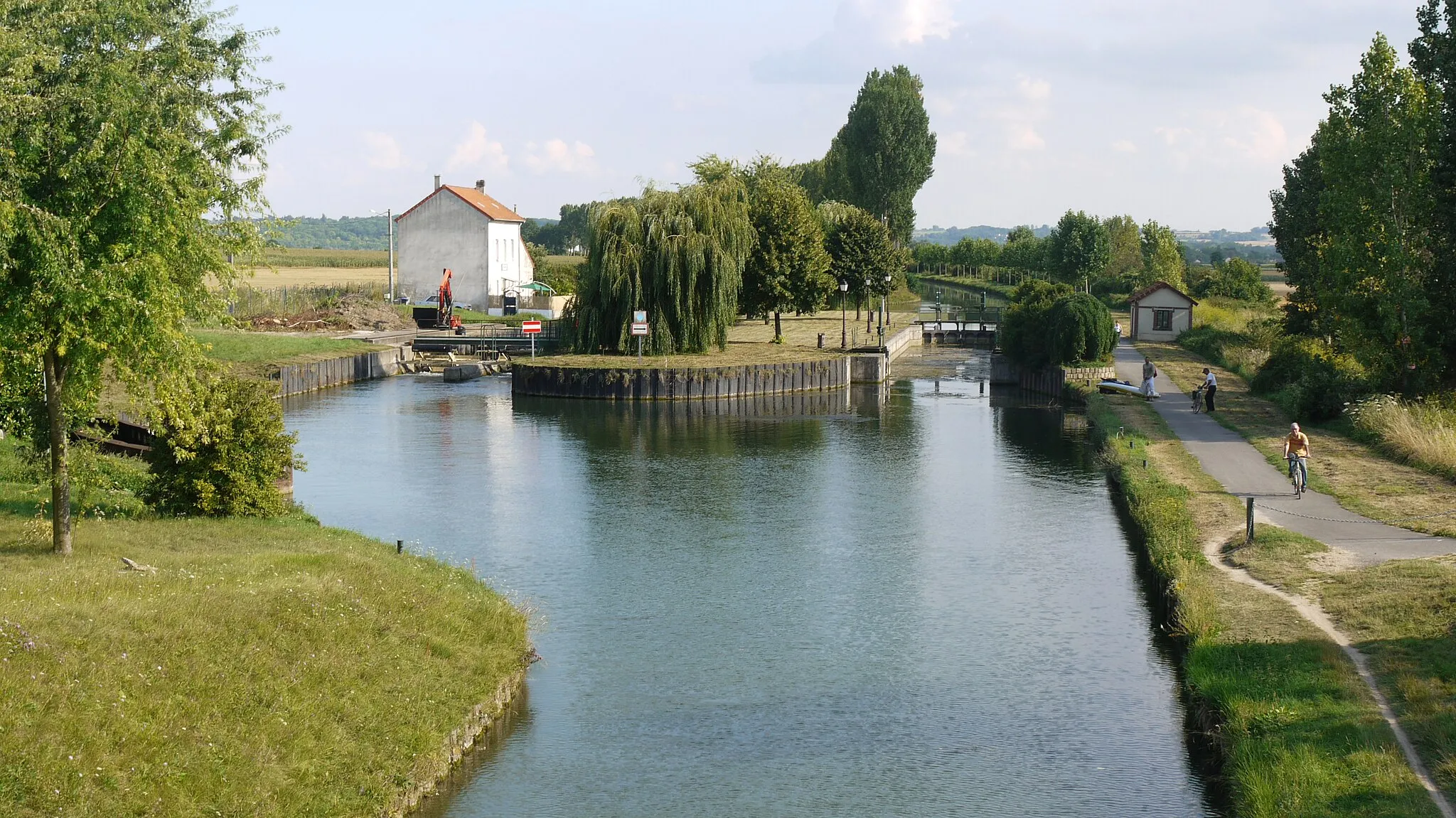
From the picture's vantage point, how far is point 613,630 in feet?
72.9

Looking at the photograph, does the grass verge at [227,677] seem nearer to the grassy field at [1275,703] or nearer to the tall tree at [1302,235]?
the grassy field at [1275,703]

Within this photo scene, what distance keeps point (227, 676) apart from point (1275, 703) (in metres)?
11.8

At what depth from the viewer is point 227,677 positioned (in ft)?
49.2

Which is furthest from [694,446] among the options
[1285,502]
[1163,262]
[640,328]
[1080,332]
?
[1163,262]

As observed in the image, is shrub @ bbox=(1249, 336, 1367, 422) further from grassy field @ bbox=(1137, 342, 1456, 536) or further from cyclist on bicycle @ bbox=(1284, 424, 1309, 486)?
cyclist on bicycle @ bbox=(1284, 424, 1309, 486)

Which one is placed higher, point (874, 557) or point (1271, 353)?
point (1271, 353)

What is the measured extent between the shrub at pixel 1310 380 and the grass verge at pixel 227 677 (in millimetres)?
27724

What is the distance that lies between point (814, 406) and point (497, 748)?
129 feet

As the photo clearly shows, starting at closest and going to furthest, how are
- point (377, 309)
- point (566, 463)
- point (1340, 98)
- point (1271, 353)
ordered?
point (566, 463) → point (1340, 98) → point (1271, 353) → point (377, 309)

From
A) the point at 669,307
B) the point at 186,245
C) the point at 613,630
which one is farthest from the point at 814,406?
the point at 186,245

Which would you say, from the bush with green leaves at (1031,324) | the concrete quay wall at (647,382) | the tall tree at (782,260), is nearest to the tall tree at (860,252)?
the tall tree at (782,260)

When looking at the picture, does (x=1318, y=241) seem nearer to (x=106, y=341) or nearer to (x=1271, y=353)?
(x=1271, y=353)

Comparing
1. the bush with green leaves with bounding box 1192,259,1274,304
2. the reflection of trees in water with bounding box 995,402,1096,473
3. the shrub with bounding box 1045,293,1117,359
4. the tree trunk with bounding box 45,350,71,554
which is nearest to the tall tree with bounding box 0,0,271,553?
the tree trunk with bounding box 45,350,71,554

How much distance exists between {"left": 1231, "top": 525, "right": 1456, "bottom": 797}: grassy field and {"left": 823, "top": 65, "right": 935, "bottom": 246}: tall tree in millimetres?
90469
